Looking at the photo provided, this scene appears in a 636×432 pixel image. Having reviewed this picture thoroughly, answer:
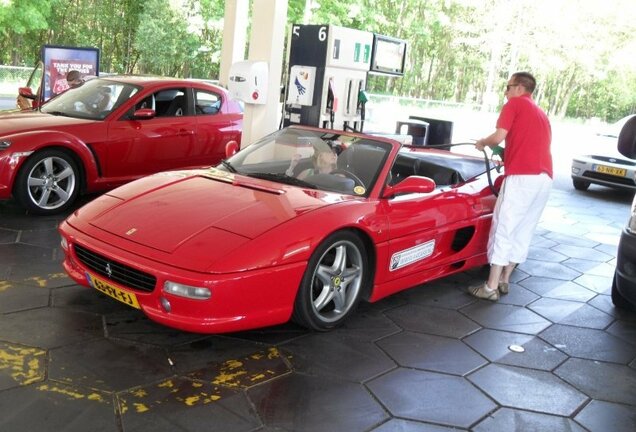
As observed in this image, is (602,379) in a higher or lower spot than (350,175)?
lower

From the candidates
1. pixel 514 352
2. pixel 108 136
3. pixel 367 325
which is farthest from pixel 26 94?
pixel 514 352

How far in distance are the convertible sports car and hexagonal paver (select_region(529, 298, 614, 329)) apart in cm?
65

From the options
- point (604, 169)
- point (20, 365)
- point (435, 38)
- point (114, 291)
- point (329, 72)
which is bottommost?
point (20, 365)

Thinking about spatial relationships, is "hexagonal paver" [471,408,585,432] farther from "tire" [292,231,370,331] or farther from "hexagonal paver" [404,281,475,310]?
"hexagonal paver" [404,281,475,310]

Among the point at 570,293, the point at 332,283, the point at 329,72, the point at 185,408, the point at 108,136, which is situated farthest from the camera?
the point at 329,72

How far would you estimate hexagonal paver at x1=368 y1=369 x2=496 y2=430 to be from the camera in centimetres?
277

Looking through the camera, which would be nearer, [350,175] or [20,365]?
[20,365]

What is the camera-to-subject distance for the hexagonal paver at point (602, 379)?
317 cm

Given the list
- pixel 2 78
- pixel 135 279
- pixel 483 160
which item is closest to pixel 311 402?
pixel 135 279

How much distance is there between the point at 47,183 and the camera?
5.71 metres

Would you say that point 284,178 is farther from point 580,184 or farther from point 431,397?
point 580,184

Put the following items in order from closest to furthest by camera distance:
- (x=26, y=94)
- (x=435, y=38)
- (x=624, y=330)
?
1. (x=624, y=330)
2. (x=26, y=94)
3. (x=435, y=38)

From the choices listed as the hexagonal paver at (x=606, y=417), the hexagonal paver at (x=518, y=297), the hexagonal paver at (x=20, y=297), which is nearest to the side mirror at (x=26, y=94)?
the hexagonal paver at (x=20, y=297)

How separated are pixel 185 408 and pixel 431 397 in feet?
3.92
